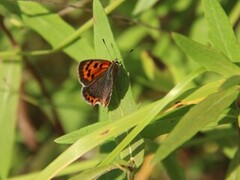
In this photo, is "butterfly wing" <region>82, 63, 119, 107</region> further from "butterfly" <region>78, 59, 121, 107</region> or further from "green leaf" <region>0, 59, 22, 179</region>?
"green leaf" <region>0, 59, 22, 179</region>

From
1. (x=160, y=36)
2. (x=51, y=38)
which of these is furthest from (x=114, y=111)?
(x=160, y=36)

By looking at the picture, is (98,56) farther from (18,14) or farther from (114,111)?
(18,14)

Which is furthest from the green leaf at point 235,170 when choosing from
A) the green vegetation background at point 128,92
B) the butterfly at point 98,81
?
the butterfly at point 98,81

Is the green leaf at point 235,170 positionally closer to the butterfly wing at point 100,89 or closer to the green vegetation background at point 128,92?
the green vegetation background at point 128,92

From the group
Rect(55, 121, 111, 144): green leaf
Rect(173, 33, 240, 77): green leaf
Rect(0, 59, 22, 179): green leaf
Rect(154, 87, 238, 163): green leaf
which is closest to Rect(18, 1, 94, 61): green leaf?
Rect(0, 59, 22, 179): green leaf

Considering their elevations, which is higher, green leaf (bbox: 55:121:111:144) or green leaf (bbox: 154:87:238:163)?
green leaf (bbox: 154:87:238:163)

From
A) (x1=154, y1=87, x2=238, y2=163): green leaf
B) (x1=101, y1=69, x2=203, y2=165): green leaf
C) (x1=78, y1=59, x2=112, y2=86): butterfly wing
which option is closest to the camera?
(x1=154, y1=87, x2=238, y2=163): green leaf
